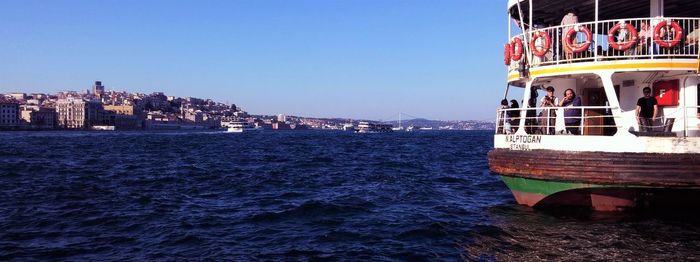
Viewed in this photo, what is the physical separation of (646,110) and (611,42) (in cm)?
145

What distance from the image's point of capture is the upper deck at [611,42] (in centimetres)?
1117

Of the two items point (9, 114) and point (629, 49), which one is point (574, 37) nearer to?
point (629, 49)

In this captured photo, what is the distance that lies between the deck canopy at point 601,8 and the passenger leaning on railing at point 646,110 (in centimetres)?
378

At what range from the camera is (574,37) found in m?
12.1

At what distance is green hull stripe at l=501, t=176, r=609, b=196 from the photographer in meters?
11.3

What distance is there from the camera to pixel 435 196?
16297mm

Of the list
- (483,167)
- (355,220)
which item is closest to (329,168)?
(483,167)

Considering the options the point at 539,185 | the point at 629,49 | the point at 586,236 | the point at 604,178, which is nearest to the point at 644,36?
the point at 629,49

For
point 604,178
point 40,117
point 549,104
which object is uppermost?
point 40,117

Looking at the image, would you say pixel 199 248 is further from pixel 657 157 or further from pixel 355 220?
pixel 657 157

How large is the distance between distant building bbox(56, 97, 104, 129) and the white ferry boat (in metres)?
194

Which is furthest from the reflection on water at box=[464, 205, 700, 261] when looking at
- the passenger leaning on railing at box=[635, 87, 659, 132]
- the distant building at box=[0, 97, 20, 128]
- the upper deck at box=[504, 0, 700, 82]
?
the distant building at box=[0, 97, 20, 128]

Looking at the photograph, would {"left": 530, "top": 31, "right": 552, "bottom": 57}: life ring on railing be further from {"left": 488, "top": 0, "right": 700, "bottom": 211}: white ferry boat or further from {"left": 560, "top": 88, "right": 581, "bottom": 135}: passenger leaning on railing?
{"left": 560, "top": 88, "right": 581, "bottom": 135}: passenger leaning on railing

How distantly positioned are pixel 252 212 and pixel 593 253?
7.32 m
